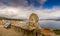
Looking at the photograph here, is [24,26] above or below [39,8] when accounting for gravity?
below

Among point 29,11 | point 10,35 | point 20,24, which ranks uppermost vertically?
point 29,11

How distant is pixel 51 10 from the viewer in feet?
9.48

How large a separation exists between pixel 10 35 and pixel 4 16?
1.14 ft

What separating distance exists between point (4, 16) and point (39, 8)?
62 centimetres

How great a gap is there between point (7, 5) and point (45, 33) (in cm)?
82

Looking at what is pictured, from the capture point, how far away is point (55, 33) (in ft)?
9.23

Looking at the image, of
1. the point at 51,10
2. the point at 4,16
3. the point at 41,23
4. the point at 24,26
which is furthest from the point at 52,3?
the point at 4,16

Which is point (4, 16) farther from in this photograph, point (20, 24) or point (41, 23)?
point (41, 23)

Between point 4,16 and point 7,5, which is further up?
point 7,5

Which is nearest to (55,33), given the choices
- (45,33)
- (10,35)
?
(45,33)

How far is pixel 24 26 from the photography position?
2.86 meters

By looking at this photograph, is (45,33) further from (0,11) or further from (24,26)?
(0,11)

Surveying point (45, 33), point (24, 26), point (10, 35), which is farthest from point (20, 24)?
point (45, 33)

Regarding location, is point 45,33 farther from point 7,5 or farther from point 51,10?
point 7,5
